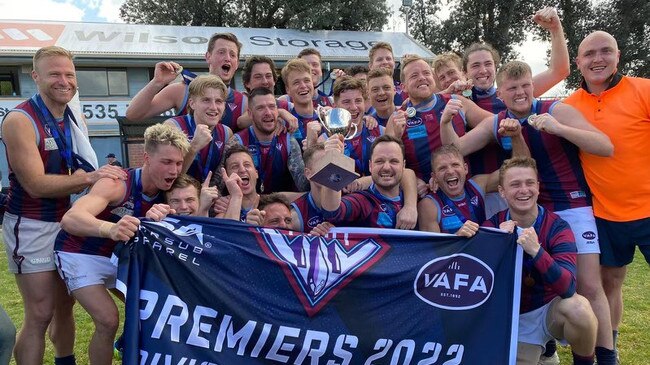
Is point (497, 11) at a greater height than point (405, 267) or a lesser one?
greater

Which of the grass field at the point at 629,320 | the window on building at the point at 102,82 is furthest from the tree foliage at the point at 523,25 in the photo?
the grass field at the point at 629,320

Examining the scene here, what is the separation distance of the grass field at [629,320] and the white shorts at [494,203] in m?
1.25

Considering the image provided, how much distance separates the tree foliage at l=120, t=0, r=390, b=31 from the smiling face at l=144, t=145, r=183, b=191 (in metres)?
23.1

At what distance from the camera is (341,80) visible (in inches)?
178

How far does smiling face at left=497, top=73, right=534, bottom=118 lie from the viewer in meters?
3.79

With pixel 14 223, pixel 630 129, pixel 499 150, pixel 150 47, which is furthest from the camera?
pixel 150 47

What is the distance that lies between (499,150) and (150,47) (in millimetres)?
18357

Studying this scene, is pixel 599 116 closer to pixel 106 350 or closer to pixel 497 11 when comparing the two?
pixel 106 350

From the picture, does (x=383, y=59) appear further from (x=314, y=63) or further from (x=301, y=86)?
(x=301, y=86)

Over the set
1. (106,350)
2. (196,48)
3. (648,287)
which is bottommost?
(648,287)

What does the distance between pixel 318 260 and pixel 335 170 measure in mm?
586

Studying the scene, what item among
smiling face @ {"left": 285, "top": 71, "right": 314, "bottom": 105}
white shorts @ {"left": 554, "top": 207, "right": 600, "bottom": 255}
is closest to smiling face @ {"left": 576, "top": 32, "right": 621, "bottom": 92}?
white shorts @ {"left": 554, "top": 207, "right": 600, "bottom": 255}

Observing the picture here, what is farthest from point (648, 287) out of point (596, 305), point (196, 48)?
point (196, 48)

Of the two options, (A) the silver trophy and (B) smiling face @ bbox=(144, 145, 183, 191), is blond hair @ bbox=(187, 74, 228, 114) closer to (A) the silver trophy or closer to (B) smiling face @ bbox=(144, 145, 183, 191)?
(B) smiling face @ bbox=(144, 145, 183, 191)
